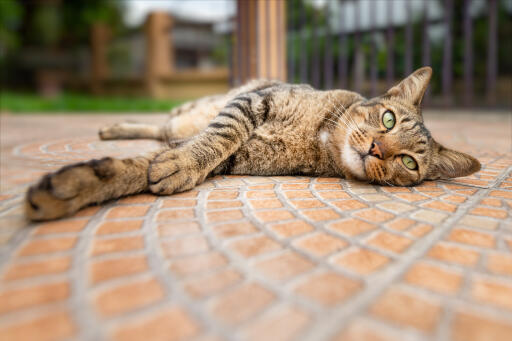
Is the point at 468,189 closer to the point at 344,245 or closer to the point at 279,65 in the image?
the point at 344,245

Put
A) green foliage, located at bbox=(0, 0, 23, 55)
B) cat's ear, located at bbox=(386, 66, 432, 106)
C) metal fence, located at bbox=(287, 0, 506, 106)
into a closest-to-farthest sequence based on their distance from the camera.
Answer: cat's ear, located at bbox=(386, 66, 432, 106) < metal fence, located at bbox=(287, 0, 506, 106) < green foliage, located at bbox=(0, 0, 23, 55)

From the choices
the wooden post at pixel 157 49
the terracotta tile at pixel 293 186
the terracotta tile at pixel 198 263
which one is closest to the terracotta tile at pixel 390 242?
the terracotta tile at pixel 198 263

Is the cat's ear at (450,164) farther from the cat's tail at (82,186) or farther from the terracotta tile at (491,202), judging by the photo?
the cat's tail at (82,186)

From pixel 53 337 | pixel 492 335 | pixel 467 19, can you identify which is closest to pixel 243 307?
pixel 53 337

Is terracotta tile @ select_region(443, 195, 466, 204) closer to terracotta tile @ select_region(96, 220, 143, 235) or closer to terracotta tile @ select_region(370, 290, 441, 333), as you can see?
terracotta tile @ select_region(370, 290, 441, 333)

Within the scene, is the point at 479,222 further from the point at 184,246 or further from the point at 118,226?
the point at 118,226

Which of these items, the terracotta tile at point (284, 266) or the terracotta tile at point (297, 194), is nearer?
the terracotta tile at point (284, 266)

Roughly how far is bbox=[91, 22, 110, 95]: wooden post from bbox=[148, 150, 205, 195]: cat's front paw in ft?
42.5

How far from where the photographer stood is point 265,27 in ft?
15.7

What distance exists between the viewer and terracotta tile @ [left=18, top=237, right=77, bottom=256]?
917 millimetres

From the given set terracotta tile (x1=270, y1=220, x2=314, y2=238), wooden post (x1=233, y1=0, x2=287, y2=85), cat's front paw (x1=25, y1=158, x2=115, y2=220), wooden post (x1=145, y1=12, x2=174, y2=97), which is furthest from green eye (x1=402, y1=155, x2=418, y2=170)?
wooden post (x1=145, y1=12, x2=174, y2=97)

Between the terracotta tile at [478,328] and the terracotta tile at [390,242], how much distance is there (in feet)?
0.91

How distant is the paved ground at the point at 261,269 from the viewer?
68 centimetres

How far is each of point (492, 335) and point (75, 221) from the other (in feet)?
3.81
